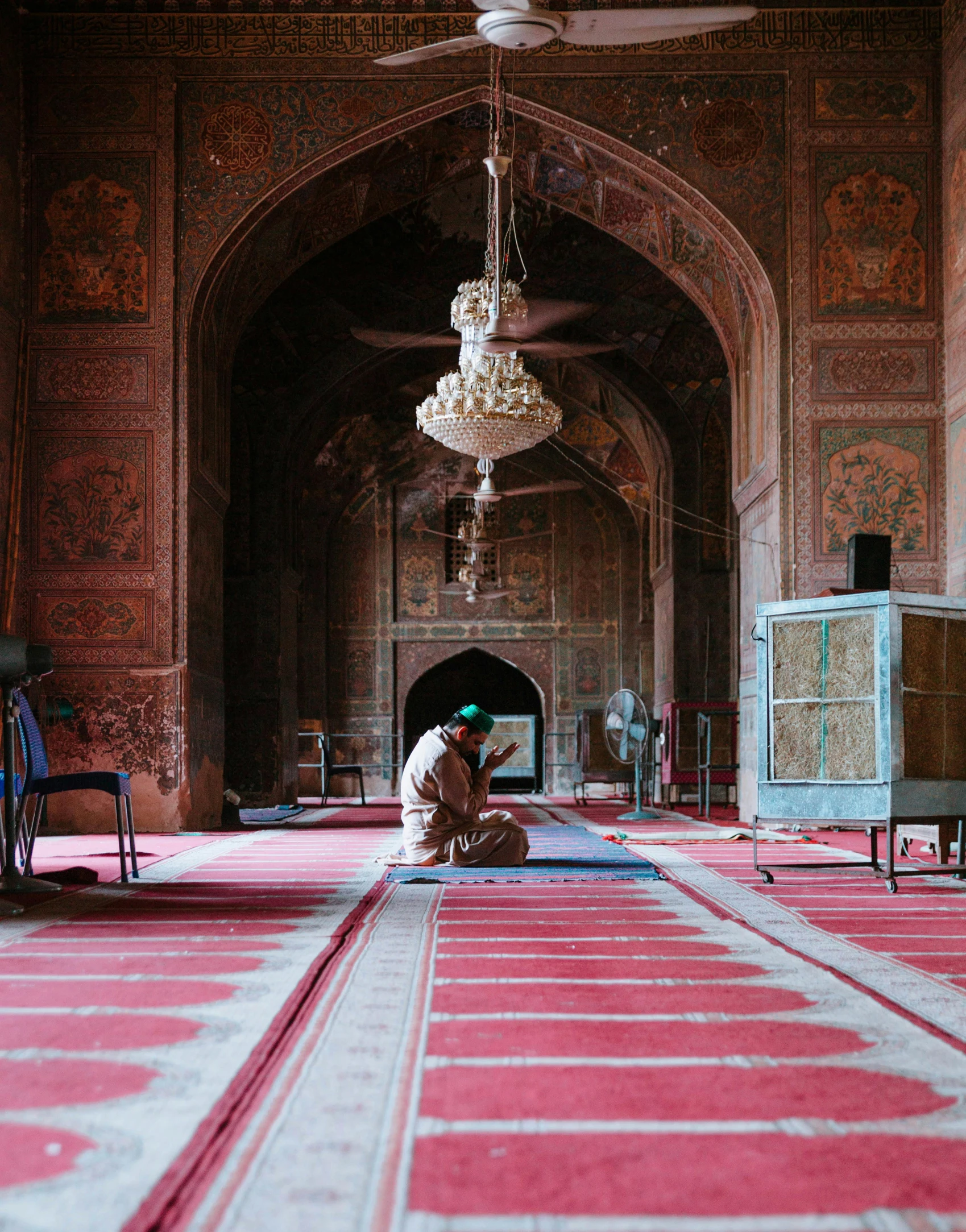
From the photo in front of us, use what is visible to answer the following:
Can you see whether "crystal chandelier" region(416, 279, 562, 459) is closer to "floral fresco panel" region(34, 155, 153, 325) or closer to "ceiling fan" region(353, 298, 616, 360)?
"floral fresco panel" region(34, 155, 153, 325)

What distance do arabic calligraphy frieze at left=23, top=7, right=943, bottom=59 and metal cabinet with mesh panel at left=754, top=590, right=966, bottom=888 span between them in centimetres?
566

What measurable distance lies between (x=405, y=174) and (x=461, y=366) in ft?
5.57

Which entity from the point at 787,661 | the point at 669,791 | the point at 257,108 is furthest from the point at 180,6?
the point at 669,791

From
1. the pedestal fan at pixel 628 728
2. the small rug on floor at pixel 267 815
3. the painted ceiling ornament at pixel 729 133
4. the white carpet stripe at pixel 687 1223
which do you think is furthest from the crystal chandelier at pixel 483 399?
the white carpet stripe at pixel 687 1223

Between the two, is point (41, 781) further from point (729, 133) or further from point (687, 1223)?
point (729, 133)

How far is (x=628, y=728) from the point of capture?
35.2 feet

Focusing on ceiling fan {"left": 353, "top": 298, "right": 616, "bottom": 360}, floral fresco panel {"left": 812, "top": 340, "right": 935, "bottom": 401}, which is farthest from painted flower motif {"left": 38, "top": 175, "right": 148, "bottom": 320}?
floral fresco panel {"left": 812, "top": 340, "right": 935, "bottom": 401}

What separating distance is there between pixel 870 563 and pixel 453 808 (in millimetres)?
2411

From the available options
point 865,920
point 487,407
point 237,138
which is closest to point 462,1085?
point 865,920

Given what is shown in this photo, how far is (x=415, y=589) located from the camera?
19.1m

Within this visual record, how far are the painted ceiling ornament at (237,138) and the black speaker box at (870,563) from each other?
5.59 meters

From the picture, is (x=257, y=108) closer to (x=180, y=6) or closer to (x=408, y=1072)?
(x=180, y=6)

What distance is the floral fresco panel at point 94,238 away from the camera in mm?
9414

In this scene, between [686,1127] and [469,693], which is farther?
[469,693]
